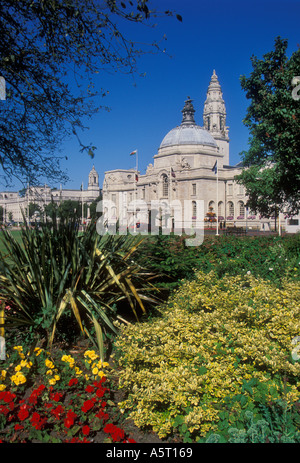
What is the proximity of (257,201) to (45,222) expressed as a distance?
18099 mm

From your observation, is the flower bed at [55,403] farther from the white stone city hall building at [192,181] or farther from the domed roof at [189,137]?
the domed roof at [189,137]

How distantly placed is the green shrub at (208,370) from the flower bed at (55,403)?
24cm

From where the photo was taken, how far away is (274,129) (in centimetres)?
1255

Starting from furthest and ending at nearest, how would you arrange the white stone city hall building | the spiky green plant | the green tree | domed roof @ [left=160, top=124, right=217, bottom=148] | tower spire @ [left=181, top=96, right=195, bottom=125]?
tower spire @ [left=181, top=96, right=195, bottom=125] → domed roof @ [left=160, top=124, right=217, bottom=148] → the white stone city hall building → the green tree → the spiky green plant

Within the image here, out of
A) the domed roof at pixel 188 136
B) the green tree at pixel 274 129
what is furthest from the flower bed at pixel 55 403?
the domed roof at pixel 188 136

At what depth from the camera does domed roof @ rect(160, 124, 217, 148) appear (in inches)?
2925

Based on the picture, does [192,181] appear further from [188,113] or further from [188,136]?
[188,113]

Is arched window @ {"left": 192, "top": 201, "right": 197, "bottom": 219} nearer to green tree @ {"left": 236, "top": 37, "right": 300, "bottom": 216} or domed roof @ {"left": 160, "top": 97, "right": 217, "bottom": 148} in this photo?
domed roof @ {"left": 160, "top": 97, "right": 217, "bottom": 148}

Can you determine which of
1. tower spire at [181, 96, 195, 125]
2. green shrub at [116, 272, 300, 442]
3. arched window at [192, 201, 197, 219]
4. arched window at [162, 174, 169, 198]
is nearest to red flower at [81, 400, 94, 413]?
green shrub at [116, 272, 300, 442]

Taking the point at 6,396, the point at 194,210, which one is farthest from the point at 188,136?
the point at 6,396

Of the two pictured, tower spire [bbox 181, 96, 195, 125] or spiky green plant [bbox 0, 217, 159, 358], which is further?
tower spire [bbox 181, 96, 195, 125]

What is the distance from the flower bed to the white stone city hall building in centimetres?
5241
